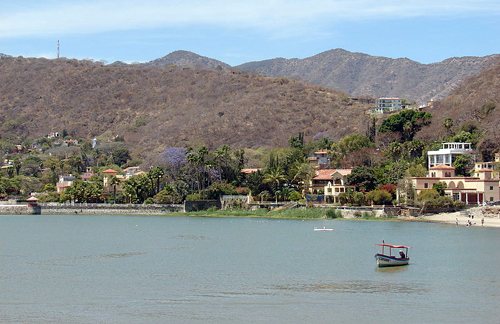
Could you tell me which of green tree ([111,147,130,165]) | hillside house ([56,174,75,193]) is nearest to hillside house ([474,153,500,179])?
hillside house ([56,174,75,193])

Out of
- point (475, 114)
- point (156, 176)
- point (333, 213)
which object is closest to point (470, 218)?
point (333, 213)

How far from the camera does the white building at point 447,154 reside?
89125mm

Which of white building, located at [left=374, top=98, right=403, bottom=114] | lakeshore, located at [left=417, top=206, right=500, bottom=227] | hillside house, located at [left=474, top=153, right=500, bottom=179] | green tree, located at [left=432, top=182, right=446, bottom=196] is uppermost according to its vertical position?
white building, located at [left=374, top=98, right=403, bottom=114]

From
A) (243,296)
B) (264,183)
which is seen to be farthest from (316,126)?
(243,296)

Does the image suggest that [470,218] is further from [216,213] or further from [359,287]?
[359,287]

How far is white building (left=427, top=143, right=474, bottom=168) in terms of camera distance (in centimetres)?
8912

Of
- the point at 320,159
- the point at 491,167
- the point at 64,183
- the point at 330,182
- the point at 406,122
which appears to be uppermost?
the point at 406,122

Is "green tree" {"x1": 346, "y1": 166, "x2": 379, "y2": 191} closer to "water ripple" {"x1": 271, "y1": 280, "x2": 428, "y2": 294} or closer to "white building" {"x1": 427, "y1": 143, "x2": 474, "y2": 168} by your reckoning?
"white building" {"x1": 427, "y1": 143, "x2": 474, "y2": 168}

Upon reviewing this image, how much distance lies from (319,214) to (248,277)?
44093mm

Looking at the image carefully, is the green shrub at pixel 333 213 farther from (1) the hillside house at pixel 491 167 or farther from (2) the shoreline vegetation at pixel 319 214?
(1) the hillside house at pixel 491 167

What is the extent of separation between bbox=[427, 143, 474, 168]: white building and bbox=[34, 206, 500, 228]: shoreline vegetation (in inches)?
541

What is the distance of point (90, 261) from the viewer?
45188mm

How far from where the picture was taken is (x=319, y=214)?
82000 millimetres

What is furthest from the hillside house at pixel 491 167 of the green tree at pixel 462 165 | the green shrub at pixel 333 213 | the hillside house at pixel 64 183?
the hillside house at pixel 64 183
